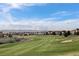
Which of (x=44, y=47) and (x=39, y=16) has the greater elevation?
(x=39, y=16)

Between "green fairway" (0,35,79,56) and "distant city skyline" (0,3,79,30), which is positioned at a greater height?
"distant city skyline" (0,3,79,30)

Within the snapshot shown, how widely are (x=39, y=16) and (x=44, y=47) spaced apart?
312mm

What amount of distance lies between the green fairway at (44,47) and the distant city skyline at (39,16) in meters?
0.11

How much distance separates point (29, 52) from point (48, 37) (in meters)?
0.25

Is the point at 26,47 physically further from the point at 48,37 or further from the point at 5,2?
the point at 5,2

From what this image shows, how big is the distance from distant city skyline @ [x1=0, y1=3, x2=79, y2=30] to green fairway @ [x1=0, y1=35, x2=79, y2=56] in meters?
0.11

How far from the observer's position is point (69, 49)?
3.95 meters

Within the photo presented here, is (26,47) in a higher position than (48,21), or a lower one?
lower

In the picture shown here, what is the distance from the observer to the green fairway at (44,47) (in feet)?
12.9

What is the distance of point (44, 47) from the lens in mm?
3943

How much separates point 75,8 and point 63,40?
0.35 metres

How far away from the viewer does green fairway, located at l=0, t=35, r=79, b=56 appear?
155 inches

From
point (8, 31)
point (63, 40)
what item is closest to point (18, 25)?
point (8, 31)

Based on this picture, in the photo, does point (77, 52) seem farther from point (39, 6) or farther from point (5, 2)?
point (5, 2)
